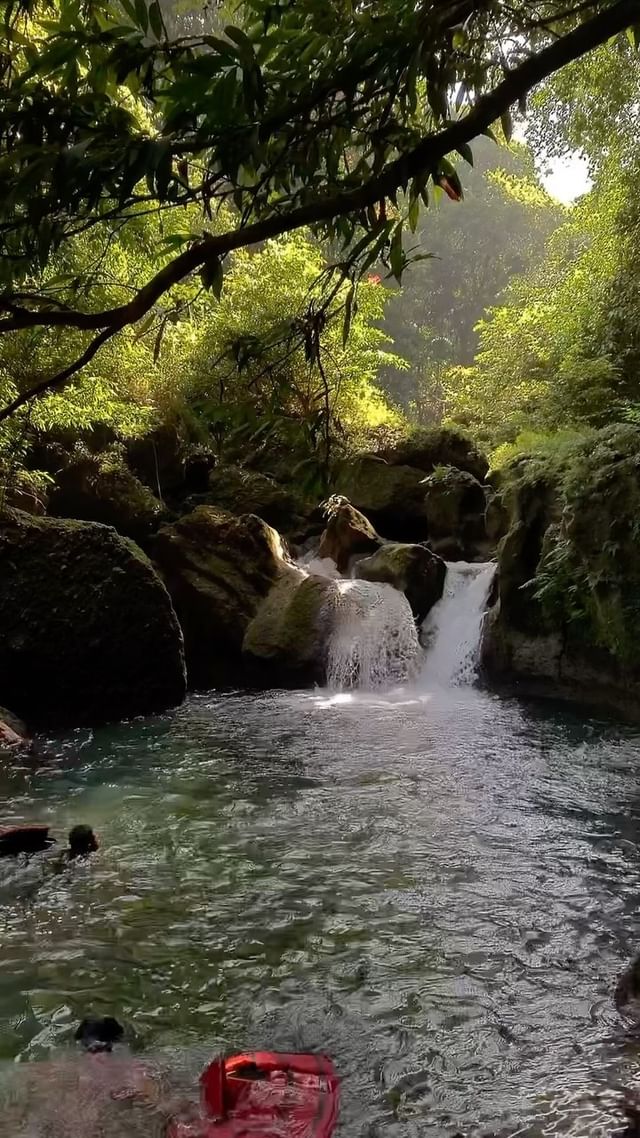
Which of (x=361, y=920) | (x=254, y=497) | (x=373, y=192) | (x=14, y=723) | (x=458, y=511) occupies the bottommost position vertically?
(x=361, y=920)

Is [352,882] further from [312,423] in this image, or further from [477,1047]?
[312,423]

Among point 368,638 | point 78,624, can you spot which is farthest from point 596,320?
point 78,624

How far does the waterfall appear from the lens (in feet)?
34.6

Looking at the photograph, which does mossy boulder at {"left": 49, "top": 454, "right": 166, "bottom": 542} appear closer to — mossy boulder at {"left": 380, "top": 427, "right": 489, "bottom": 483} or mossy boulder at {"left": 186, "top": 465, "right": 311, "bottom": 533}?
mossy boulder at {"left": 186, "top": 465, "right": 311, "bottom": 533}

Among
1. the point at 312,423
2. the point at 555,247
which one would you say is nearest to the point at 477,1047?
the point at 312,423

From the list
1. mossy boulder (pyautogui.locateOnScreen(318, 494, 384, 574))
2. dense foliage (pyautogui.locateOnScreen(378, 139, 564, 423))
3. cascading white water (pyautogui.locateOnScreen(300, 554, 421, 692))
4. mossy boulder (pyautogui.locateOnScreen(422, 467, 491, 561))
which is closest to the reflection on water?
cascading white water (pyautogui.locateOnScreen(300, 554, 421, 692))

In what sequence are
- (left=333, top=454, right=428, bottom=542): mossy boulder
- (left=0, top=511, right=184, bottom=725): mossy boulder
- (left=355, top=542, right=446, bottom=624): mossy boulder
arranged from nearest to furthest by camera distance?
(left=0, top=511, right=184, bottom=725): mossy boulder < (left=355, top=542, right=446, bottom=624): mossy boulder < (left=333, top=454, right=428, bottom=542): mossy boulder

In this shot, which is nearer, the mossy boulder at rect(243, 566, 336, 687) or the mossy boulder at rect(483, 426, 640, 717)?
the mossy boulder at rect(483, 426, 640, 717)

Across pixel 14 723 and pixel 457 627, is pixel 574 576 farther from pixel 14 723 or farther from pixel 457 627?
pixel 14 723

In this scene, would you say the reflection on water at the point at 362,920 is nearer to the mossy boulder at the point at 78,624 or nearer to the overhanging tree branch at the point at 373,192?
the mossy boulder at the point at 78,624

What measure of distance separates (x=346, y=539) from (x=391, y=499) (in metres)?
2.23

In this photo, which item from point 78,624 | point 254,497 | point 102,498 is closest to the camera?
point 78,624

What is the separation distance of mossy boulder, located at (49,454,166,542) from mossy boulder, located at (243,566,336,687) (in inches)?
113

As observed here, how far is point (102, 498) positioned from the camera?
484 inches
